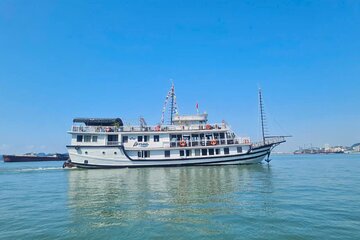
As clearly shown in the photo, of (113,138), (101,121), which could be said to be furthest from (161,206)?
(101,121)

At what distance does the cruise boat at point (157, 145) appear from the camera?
1414 inches

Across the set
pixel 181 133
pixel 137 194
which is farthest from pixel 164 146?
pixel 137 194

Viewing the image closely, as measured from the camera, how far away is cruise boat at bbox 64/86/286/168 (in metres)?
35.9

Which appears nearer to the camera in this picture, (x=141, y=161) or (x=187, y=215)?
(x=187, y=215)

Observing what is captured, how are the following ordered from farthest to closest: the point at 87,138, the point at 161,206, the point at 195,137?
the point at 195,137
the point at 87,138
the point at 161,206

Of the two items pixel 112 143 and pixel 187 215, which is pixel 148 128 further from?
pixel 187 215

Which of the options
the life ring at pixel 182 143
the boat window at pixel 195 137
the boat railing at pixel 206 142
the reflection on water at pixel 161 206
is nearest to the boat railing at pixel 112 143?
the boat railing at pixel 206 142

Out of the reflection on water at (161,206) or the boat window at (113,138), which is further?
the boat window at (113,138)

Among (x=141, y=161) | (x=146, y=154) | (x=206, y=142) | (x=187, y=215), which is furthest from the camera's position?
(x=206, y=142)

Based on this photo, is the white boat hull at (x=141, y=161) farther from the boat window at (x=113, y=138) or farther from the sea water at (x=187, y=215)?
the sea water at (x=187, y=215)

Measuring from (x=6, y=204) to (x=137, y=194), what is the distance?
683 centimetres

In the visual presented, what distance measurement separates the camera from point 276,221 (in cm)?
941

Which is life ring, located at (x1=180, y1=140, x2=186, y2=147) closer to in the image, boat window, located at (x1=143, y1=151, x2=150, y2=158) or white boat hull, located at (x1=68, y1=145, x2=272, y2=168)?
white boat hull, located at (x1=68, y1=145, x2=272, y2=168)

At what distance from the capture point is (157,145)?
3744cm
